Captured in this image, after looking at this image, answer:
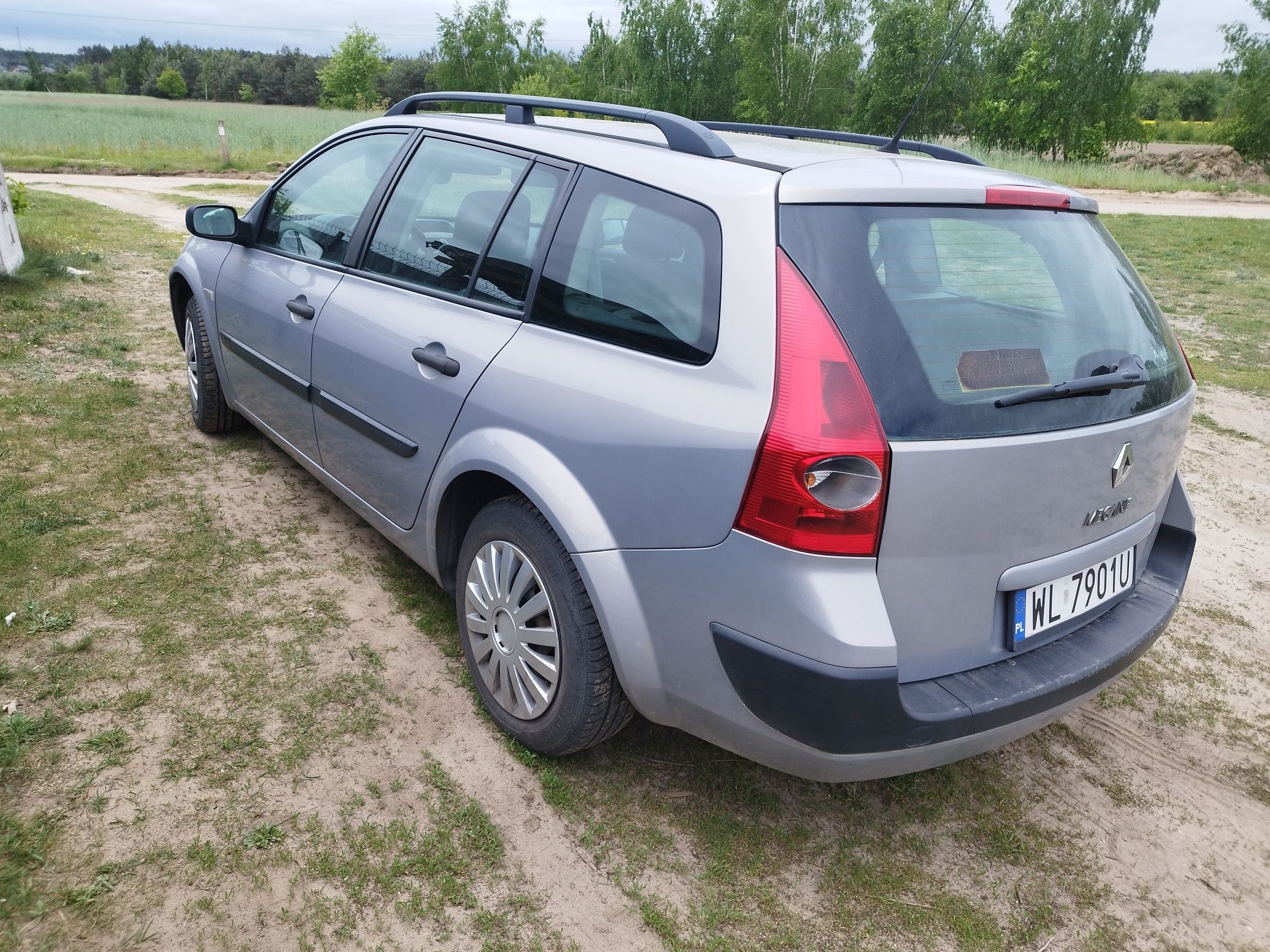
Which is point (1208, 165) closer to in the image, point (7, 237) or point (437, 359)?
point (7, 237)

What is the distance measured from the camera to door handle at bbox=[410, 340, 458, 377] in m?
2.60

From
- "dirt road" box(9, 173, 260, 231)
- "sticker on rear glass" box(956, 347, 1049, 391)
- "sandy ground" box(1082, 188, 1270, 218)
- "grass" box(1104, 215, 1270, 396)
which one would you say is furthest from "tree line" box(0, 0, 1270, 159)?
"sticker on rear glass" box(956, 347, 1049, 391)

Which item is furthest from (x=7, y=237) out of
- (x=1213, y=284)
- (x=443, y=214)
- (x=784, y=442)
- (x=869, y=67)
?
(x=869, y=67)

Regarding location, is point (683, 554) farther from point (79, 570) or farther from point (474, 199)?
point (79, 570)

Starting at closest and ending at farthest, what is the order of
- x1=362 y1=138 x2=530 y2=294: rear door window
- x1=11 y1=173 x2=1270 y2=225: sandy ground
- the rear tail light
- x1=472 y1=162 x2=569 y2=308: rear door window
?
the rear tail light → x1=472 y1=162 x2=569 y2=308: rear door window → x1=362 y1=138 x2=530 y2=294: rear door window → x1=11 y1=173 x2=1270 y2=225: sandy ground

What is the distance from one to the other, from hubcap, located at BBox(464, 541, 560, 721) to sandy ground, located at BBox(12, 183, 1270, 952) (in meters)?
0.19

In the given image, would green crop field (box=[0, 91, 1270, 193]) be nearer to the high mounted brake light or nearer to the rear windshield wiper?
the high mounted brake light

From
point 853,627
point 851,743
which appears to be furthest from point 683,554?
point 851,743

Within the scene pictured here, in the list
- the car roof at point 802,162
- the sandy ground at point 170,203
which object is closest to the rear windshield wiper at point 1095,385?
the car roof at point 802,162

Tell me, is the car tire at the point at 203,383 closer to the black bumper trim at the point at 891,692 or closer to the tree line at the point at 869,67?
the black bumper trim at the point at 891,692

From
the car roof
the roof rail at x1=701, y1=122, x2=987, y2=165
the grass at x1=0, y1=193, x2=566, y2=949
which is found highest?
the roof rail at x1=701, y1=122, x2=987, y2=165

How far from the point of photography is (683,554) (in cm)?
196

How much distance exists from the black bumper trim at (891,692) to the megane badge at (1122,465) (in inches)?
16.1

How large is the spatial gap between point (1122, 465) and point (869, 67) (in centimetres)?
5803
